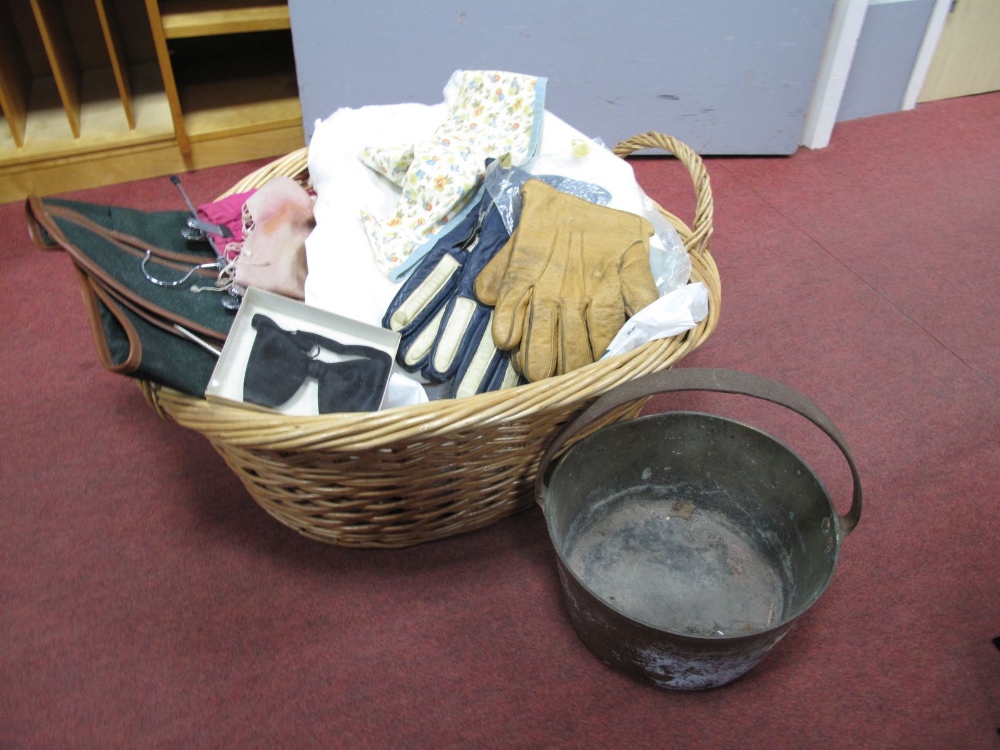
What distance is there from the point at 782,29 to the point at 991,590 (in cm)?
131

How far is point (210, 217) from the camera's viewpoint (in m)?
1.25

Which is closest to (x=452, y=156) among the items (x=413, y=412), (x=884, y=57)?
(x=413, y=412)

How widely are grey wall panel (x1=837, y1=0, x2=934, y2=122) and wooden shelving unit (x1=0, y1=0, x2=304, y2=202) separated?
147 cm

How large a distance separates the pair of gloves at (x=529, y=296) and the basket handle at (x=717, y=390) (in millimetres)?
114

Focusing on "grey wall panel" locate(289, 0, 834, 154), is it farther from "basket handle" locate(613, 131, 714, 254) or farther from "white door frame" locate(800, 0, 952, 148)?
"basket handle" locate(613, 131, 714, 254)

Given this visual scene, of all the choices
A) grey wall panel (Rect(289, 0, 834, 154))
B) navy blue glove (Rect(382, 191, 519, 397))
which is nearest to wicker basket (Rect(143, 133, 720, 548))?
navy blue glove (Rect(382, 191, 519, 397))

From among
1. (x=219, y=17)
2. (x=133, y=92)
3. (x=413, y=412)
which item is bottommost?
(x=133, y=92)

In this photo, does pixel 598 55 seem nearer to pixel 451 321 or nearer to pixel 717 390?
pixel 451 321

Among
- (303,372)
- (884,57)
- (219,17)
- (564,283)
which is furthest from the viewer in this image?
(884,57)

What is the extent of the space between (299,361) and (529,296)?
323 millimetres

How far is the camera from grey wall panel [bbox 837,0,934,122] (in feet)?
6.73

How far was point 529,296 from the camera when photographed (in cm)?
111

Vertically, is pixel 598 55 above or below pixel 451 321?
above

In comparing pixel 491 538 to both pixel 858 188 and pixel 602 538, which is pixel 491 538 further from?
pixel 858 188
